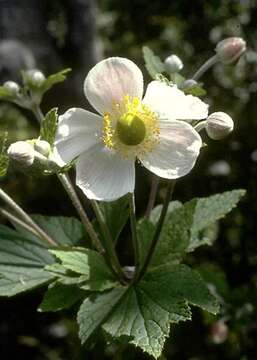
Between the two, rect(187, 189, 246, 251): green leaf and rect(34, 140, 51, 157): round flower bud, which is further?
rect(187, 189, 246, 251): green leaf

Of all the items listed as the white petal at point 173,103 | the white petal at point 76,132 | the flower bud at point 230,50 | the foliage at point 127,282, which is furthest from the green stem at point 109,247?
the flower bud at point 230,50

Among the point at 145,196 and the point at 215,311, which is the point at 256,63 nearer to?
the point at 145,196

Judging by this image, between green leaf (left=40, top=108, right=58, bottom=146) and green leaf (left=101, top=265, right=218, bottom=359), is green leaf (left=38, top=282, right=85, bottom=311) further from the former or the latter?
green leaf (left=40, top=108, right=58, bottom=146)

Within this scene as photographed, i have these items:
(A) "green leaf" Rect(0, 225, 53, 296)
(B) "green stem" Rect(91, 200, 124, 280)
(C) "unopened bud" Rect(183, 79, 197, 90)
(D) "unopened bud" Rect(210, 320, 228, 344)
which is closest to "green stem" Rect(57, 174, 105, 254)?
(B) "green stem" Rect(91, 200, 124, 280)

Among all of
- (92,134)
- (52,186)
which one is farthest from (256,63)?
(92,134)

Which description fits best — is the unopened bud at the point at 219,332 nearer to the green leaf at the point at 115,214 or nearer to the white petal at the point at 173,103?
the green leaf at the point at 115,214

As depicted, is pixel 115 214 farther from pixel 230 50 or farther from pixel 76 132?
pixel 230 50

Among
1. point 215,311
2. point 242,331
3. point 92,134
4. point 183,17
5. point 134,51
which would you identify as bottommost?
point 242,331
